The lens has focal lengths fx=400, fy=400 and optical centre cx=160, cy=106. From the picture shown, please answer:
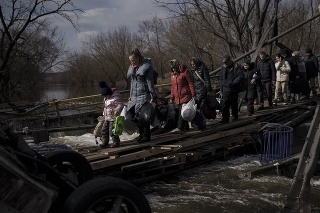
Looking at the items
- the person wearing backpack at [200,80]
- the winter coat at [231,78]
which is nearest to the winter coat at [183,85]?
the person wearing backpack at [200,80]

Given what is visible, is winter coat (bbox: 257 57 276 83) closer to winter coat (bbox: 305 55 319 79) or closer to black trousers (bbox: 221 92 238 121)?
black trousers (bbox: 221 92 238 121)

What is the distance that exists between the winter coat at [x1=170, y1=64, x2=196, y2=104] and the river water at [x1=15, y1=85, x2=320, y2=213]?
1.57 meters

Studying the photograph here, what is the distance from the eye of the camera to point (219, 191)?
7.10m

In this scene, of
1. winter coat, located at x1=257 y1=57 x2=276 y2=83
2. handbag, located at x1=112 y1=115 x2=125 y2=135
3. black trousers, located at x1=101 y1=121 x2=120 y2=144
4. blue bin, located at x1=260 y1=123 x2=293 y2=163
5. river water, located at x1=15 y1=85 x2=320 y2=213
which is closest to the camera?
river water, located at x1=15 y1=85 x2=320 y2=213

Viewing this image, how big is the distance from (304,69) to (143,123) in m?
7.21

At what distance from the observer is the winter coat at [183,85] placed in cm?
854

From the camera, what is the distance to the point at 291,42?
32375 mm

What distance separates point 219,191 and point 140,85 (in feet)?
7.98

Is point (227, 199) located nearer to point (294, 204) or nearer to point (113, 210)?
point (294, 204)

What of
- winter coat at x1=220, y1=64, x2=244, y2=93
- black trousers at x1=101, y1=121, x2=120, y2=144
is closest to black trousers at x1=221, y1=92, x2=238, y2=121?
winter coat at x1=220, y1=64, x2=244, y2=93

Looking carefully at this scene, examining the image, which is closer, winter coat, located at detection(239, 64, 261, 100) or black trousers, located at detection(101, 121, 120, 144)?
black trousers, located at detection(101, 121, 120, 144)

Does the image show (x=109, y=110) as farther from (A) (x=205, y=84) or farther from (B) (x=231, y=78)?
(B) (x=231, y=78)

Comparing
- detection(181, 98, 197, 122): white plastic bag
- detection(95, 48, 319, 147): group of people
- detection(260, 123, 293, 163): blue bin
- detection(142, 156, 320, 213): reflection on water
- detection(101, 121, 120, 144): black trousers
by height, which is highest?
detection(95, 48, 319, 147): group of people

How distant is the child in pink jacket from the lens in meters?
7.62
